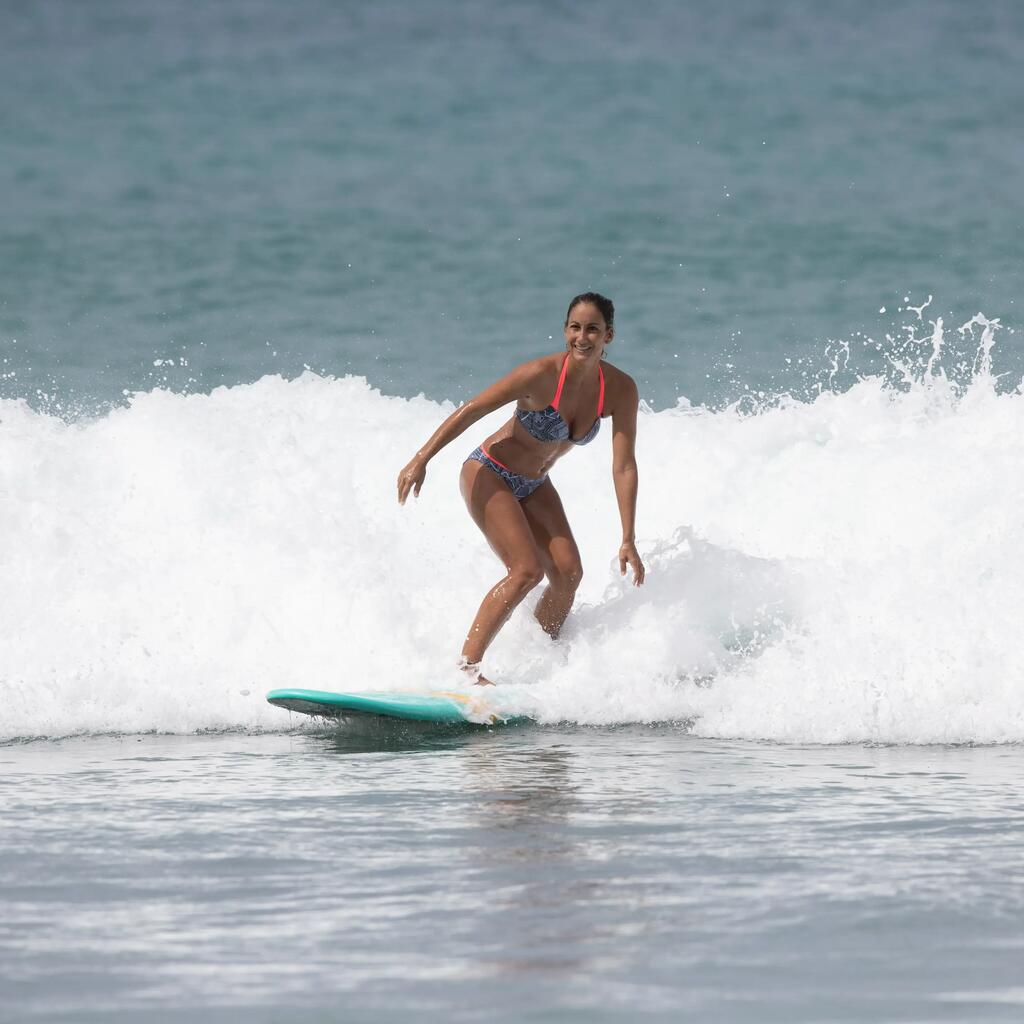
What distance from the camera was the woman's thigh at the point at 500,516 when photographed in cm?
836

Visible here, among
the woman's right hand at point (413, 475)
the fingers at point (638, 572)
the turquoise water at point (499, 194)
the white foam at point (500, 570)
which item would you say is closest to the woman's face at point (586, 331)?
the woman's right hand at point (413, 475)

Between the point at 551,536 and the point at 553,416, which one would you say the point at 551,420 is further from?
the point at 551,536

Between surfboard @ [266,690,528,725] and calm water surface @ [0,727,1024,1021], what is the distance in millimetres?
507

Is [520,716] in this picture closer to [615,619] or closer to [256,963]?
[615,619]

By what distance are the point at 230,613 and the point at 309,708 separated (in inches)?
82.2

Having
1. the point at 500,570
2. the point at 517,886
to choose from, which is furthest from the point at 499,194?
the point at 517,886

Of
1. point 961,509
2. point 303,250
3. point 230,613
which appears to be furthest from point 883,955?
point 303,250

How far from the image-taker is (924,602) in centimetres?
919

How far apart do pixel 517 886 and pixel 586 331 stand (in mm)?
3468

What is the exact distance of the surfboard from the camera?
802 centimetres

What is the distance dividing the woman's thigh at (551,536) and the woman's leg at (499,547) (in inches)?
3.7

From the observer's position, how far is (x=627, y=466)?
8.41 meters

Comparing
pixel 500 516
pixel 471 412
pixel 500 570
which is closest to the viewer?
pixel 471 412

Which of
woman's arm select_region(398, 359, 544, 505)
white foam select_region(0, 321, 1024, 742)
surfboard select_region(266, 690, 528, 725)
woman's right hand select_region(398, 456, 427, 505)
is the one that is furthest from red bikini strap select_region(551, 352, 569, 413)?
surfboard select_region(266, 690, 528, 725)
